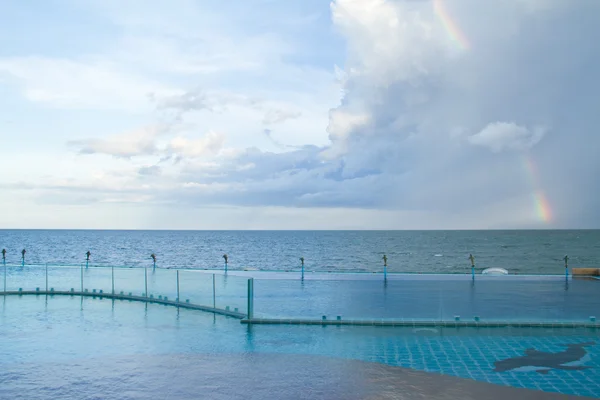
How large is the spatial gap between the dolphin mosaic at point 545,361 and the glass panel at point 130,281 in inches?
540

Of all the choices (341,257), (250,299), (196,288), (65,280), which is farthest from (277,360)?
(341,257)

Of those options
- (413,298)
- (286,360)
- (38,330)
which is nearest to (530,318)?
(413,298)

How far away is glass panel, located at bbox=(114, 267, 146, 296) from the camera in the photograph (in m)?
21.0

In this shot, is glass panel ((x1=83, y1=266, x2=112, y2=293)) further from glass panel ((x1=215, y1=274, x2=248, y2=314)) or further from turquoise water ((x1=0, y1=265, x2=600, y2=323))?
glass panel ((x1=215, y1=274, x2=248, y2=314))

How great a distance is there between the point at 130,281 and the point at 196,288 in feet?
11.8

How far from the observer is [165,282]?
20.2 m

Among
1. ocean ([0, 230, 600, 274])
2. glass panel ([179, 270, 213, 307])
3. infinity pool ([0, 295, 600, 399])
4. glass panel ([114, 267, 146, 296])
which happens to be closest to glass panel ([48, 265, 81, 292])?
glass panel ([114, 267, 146, 296])

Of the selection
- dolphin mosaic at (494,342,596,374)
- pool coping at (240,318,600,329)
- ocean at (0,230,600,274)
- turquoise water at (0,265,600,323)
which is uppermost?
turquoise water at (0,265,600,323)

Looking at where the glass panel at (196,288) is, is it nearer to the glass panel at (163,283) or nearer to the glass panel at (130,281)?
the glass panel at (163,283)

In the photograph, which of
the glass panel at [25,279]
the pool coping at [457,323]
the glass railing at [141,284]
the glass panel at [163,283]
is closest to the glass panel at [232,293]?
the glass railing at [141,284]

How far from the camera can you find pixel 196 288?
62.9 feet

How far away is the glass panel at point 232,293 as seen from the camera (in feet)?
56.0

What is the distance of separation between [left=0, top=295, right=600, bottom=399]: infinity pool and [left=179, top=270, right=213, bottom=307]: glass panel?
1492 mm

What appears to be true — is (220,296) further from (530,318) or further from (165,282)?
(530,318)
